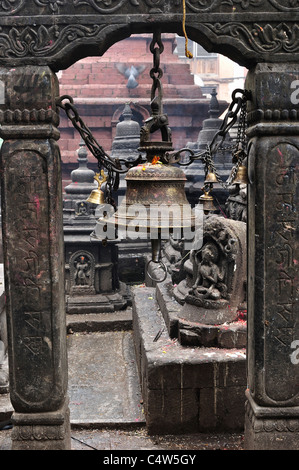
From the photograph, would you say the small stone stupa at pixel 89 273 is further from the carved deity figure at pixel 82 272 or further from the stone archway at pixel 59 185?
the stone archway at pixel 59 185

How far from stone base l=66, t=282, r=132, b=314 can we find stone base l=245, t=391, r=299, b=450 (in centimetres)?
598

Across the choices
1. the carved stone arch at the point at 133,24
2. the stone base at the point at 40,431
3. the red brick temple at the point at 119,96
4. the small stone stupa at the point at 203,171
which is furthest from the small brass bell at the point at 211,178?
the red brick temple at the point at 119,96

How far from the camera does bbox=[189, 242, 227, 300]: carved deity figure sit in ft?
18.0

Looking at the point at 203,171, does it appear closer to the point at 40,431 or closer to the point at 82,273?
the point at 82,273

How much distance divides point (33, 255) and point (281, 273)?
1.71 metres

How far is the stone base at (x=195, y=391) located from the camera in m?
4.96

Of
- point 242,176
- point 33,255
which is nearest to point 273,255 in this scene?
point 242,176

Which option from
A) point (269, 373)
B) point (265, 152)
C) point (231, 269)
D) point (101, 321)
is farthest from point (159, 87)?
point (101, 321)

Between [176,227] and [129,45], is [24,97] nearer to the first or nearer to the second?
[176,227]

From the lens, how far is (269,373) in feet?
11.0

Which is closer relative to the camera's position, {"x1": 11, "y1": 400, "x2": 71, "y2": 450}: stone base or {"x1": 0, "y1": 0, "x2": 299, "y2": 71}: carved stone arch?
{"x1": 0, "y1": 0, "x2": 299, "y2": 71}: carved stone arch

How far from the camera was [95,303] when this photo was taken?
9.19 metres

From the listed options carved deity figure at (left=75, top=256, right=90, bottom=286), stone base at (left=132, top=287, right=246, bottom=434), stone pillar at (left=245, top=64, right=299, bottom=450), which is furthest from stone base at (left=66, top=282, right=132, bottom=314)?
stone pillar at (left=245, top=64, right=299, bottom=450)

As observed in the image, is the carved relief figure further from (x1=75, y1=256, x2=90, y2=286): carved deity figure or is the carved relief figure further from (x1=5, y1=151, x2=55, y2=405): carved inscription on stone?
(x1=5, y1=151, x2=55, y2=405): carved inscription on stone
